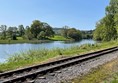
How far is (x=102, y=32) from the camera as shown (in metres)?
91.8

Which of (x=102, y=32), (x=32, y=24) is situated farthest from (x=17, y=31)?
(x=102, y=32)

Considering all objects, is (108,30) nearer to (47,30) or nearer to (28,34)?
(28,34)

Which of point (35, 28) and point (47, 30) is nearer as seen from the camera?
point (35, 28)

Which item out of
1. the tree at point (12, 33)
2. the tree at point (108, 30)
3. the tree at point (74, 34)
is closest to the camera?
the tree at point (108, 30)

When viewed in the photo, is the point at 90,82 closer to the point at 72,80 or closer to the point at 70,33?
the point at 72,80

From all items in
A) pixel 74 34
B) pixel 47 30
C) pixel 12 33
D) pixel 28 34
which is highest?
pixel 47 30

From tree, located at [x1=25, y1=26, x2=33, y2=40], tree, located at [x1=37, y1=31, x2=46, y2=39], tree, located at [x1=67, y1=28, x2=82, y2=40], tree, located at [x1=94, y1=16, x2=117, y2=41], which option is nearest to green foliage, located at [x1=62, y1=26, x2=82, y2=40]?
tree, located at [x1=67, y1=28, x2=82, y2=40]

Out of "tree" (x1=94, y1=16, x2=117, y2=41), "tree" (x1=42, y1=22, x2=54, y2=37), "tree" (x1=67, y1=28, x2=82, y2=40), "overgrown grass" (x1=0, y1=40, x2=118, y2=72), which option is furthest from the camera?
"tree" (x1=67, y1=28, x2=82, y2=40)

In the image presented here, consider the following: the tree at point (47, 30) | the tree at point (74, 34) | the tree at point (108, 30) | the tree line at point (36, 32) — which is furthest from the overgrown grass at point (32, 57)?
the tree at point (74, 34)

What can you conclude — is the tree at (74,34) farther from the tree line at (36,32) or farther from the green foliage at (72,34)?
the tree line at (36,32)

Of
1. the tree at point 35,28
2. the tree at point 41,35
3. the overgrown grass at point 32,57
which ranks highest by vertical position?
the tree at point 35,28

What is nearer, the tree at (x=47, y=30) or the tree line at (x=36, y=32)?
the tree line at (x=36, y=32)

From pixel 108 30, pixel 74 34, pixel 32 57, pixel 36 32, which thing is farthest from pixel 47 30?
pixel 32 57

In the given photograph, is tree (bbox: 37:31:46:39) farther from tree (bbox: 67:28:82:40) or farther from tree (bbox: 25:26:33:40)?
tree (bbox: 67:28:82:40)
